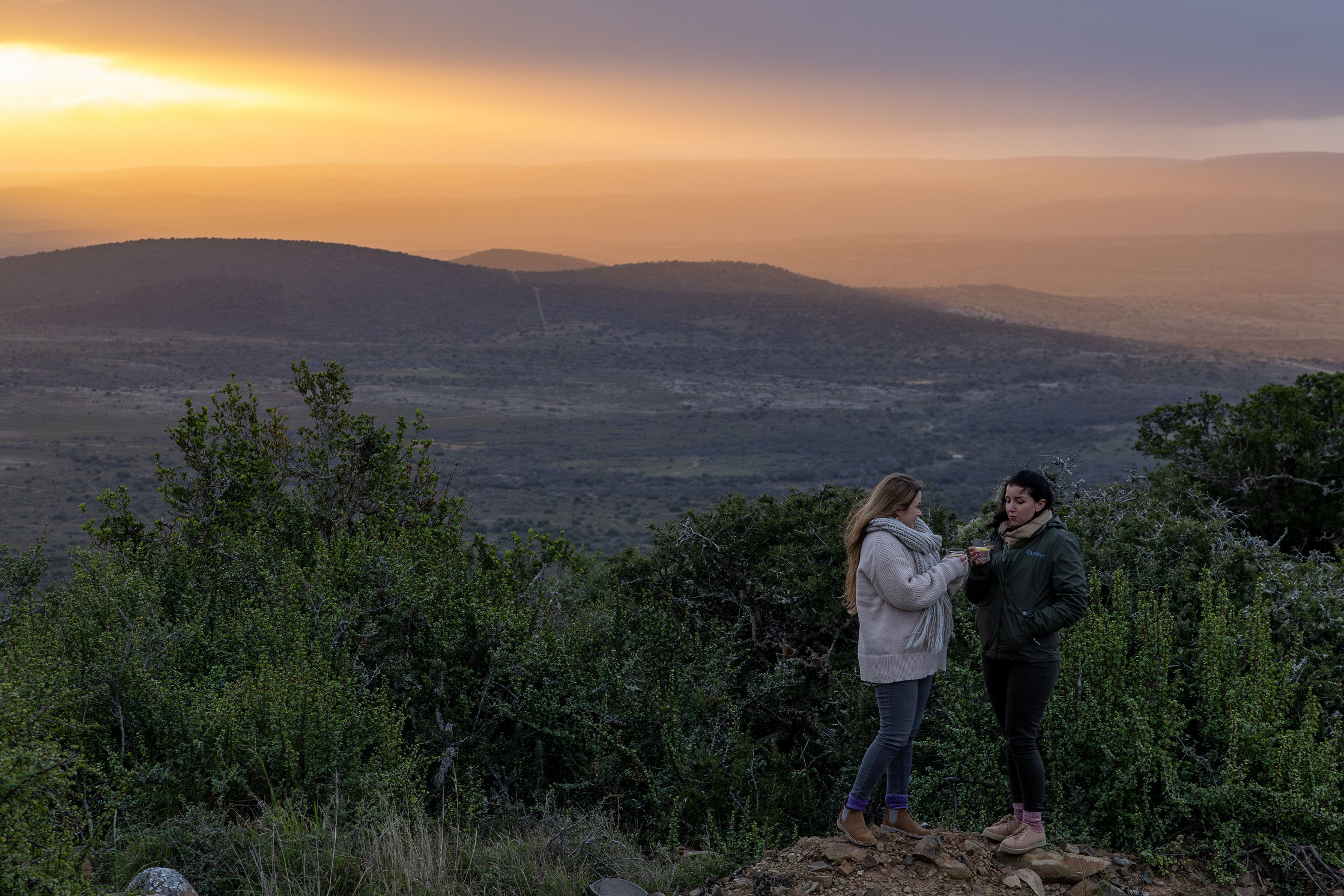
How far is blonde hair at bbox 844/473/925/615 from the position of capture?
164 inches

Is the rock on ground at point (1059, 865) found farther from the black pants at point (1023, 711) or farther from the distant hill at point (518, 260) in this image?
the distant hill at point (518, 260)

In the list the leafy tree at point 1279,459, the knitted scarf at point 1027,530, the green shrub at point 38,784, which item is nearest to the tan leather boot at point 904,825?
the knitted scarf at point 1027,530

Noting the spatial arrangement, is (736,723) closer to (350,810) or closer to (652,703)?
(652,703)

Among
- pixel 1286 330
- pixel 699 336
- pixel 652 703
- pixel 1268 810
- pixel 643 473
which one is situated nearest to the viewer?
pixel 1268 810

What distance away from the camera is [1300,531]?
11.6m

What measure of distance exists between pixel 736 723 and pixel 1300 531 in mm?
9038

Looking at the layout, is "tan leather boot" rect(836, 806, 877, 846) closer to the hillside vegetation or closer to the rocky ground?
the rocky ground

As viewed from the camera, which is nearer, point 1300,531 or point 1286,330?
point 1300,531

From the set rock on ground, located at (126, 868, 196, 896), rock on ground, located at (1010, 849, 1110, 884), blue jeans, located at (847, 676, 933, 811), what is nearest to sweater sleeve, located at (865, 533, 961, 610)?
blue jeans, located at (847, 676, 933, 811)

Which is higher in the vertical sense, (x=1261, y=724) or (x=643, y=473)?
(x=1261, y=724)

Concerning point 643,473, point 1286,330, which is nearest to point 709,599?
point 643,473

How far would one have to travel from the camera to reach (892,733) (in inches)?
165

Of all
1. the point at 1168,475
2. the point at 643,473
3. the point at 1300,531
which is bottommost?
the point at 643,473

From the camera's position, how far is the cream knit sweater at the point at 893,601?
404 centimetres
